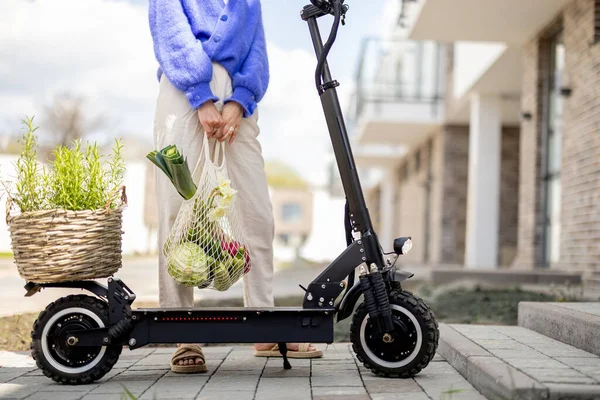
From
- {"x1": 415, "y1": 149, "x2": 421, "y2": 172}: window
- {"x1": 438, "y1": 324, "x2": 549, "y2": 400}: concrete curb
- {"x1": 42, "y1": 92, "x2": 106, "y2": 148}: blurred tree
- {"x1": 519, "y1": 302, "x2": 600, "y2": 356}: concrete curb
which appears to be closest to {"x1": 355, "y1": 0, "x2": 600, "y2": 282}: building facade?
{"x1": 415, "y1": 149, "x2": 421, "y2": 172}: window

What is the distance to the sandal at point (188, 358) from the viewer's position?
312 cm

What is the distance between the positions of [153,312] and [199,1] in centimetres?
133

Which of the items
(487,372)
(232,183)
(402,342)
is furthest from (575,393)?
(232,183)

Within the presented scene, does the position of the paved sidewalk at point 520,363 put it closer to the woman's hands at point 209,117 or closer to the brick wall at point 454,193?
the woman's hands at point 209,117

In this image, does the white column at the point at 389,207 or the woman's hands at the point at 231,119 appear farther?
the white column at the point at 389,207

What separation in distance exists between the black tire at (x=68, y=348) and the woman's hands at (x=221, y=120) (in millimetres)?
809

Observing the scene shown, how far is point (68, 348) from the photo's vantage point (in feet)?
9.47

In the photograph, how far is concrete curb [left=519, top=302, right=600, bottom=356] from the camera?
3.06 meters

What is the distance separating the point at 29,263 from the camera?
2850 mm

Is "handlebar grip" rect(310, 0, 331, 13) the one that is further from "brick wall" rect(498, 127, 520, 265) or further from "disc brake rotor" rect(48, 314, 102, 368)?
"brick wall" rect(498, 127, 520, 265)

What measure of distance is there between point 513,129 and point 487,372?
12.7 metres

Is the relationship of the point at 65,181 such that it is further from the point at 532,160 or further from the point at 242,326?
the point at 532,160

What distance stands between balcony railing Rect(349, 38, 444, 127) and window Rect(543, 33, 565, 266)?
5269 millimetres

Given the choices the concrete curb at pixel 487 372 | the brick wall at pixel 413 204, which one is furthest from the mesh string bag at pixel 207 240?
the brick wall at pixel 413 204
